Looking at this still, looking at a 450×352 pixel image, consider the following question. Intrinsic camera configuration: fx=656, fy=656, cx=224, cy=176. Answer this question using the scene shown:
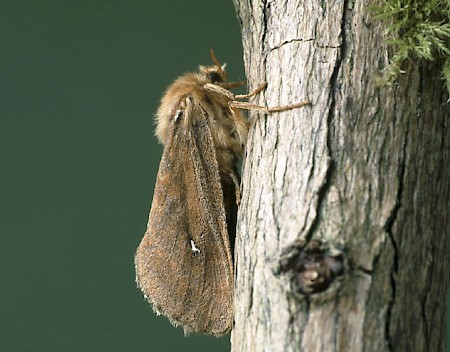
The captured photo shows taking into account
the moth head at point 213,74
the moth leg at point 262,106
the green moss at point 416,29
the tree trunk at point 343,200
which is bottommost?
the tree trunk at point 343,200

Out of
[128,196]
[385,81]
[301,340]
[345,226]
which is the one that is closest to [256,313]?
[301,340]

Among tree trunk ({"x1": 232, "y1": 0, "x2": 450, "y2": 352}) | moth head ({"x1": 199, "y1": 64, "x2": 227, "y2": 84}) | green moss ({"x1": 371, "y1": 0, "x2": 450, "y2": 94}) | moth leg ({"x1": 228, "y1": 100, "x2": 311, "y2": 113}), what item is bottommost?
tree trunk ({"x1": 232, "y1": 0, "x2": 450, "y2": 352})

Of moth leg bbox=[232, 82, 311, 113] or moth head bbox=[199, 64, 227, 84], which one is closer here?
moth leg bbox=[232, 82, 311, 113]

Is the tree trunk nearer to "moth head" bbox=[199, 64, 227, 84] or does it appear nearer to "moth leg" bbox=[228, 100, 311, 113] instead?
"moth leg" bbox=[228, 100, 311, 113]

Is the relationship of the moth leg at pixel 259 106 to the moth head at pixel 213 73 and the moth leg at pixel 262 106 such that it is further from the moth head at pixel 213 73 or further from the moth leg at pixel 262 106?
the moth head at pixel 213 73

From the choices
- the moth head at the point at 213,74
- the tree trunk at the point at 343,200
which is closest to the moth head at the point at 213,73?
the moth head at the point at 213,74

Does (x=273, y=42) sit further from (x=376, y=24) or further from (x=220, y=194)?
(x=220, y=194)

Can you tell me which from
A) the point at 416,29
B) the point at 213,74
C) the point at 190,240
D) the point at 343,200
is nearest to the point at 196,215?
the point at 190,240

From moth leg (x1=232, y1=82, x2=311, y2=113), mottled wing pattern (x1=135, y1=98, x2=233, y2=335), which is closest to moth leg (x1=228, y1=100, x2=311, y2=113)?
moth leg (x1=232, y1=82, x2=311, y2=113)
